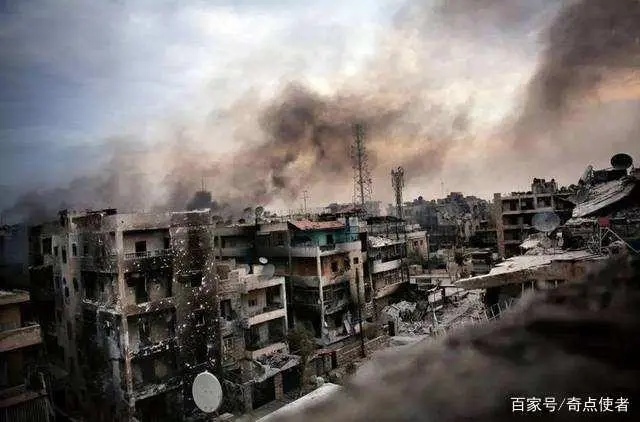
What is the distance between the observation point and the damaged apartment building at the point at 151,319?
1367 centimetres

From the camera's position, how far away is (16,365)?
9.99 metres

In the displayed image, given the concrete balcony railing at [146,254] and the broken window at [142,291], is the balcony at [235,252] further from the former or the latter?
the broken window at [142,291]

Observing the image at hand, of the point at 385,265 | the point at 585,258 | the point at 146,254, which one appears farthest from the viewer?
the point at 385,265

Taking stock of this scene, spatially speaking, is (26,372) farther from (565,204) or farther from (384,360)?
(565,204)

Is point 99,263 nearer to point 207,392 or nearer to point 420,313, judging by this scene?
point 207,392

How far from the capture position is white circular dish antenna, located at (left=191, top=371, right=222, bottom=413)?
13.0 m

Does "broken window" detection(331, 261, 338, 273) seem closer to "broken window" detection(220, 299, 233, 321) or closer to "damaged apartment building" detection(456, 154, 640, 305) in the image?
"broken window" detection(220, 299, 233, 321)

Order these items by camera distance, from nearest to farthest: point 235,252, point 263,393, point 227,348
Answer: point 227,348
point 263,393
point 235,252

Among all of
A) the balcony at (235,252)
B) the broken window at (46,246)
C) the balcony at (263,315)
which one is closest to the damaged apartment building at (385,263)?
the balcony at (235,252)

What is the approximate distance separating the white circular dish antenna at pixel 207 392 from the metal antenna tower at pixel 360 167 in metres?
14.7

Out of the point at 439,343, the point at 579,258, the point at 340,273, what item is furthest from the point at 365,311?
the point at 439,343

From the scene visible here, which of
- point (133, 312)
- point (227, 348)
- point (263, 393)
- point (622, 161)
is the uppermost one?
point (622, 161)

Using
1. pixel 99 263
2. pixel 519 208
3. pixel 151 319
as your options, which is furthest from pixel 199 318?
pixel 519 208

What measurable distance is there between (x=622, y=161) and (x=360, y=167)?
59.2 feet
